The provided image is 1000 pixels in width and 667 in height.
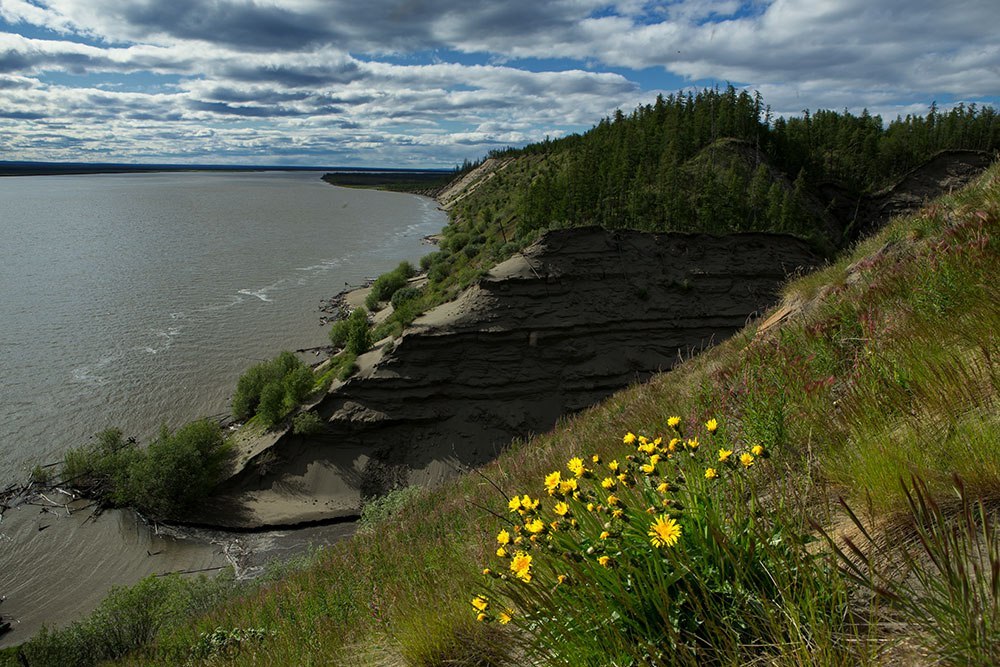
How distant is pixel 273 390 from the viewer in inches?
1072

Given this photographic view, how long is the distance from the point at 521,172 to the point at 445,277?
81.0 m

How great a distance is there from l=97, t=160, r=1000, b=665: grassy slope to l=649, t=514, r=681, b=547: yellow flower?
0.55m

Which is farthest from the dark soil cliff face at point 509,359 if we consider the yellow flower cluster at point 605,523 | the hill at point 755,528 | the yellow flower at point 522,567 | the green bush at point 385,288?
the yellow flower at point 522,567

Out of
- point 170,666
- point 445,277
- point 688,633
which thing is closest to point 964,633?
point 688,633

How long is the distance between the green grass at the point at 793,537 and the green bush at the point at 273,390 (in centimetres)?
2243

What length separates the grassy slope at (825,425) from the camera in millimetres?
2730

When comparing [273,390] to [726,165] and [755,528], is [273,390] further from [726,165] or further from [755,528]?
[726,165]

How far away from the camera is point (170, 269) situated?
63.7 meters

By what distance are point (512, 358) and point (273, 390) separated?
1181 centimetres

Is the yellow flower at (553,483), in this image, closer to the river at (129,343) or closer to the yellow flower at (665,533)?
the yellow flower at (665,533)

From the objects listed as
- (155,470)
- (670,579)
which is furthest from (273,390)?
(670,579)

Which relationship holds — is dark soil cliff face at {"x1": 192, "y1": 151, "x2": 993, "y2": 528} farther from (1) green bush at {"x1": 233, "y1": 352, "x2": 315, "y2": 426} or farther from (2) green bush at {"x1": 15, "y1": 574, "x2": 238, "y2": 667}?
(2) green bush at {"x1": 15, "y1": 574, "x2": 238, "y2": 667}

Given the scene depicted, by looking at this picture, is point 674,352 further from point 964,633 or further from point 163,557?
point 964,633

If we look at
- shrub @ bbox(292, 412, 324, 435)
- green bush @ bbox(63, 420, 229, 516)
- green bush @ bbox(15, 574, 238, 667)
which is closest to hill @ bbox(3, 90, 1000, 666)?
green bush @ bbox(15, 574, 238, 667)
